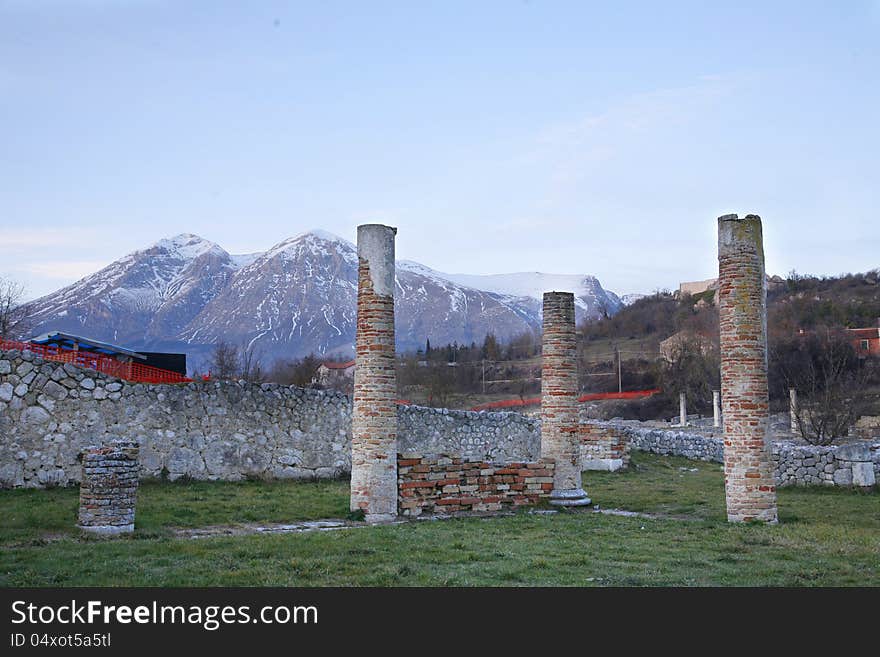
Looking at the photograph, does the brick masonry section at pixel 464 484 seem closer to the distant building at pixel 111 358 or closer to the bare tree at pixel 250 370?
the distant building at pixel 111 358

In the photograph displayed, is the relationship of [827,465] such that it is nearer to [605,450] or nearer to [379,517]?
[605,450]

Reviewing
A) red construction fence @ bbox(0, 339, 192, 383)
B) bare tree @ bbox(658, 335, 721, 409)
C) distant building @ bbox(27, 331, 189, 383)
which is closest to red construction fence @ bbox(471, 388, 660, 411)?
bare tree @ bbox(658, 335, 721, 409)

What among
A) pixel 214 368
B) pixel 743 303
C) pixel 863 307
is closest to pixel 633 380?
pixel 863 307

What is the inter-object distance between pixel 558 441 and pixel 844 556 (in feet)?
20.2

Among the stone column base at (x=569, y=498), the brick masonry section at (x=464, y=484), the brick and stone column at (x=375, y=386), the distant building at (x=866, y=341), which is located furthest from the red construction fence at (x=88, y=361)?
the distant building at (x=866, y=341)

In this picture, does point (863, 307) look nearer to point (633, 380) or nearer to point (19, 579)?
point (633, 380)

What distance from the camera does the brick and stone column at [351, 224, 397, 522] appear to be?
13.5 metres

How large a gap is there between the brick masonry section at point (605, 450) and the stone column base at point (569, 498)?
8.69 m

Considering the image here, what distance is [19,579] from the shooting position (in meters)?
7.77

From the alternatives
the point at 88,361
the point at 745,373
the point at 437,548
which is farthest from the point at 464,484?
the point at 88,361

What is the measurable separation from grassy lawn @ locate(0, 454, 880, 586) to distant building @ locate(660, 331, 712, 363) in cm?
3615

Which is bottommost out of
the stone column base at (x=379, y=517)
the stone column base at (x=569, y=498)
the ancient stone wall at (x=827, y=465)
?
the stone column base at (x=379, y=517)

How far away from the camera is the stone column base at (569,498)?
15.3m

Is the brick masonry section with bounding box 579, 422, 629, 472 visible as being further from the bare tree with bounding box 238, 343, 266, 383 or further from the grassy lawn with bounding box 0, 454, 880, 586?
the bare tree with bounding box 238, 343, 266, 383
